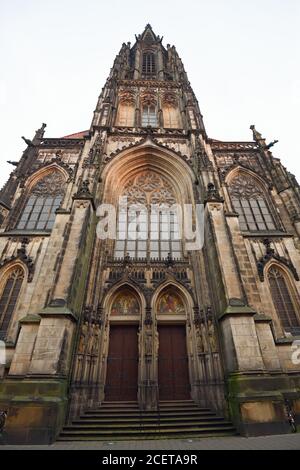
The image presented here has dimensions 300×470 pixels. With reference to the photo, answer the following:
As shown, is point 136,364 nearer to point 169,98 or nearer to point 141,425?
point 141,425

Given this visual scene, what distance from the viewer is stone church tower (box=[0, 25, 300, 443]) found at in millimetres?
7539

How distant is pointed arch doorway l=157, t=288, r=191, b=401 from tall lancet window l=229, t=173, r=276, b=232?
231 inches

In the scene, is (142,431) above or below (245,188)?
below

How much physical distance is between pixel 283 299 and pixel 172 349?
5.49 meters

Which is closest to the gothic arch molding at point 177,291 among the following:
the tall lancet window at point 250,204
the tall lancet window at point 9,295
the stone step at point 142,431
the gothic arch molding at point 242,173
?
the stone step at point 142,431

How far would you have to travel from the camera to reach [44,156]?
15844mm

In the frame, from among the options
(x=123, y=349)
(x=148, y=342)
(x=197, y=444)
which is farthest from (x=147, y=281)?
(x=197, y=444)

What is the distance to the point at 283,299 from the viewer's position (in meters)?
10.9

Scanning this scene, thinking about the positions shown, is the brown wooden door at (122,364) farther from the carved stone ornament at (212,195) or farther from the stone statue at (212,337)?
the carved stone ornament at (212,195)

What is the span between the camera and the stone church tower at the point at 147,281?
7.54 meters
